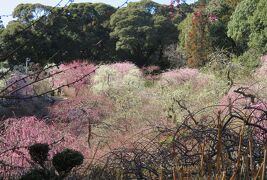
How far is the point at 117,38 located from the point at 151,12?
392 cm

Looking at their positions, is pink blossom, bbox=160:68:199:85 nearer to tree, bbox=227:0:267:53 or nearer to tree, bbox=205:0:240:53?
tree, bbox=227:0:267:53

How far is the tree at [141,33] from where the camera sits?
1276 inches

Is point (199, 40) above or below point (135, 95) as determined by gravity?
above

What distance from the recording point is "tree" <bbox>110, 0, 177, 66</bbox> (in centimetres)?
3241

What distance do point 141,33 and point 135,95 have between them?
55.6 feet

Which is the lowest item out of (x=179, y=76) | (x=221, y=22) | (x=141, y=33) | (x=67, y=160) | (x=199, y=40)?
(x=179, y=76)

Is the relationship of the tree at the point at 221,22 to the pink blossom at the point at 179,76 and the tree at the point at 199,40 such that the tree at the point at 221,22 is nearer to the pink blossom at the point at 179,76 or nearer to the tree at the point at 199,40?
the tree at the point at 199,40

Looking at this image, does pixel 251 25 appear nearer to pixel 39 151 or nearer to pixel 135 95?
pixel 135 95

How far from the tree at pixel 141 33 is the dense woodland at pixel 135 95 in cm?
8

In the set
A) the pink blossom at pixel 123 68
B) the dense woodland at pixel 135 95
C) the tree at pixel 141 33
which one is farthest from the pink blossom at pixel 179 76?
the tree at pixel 141 33

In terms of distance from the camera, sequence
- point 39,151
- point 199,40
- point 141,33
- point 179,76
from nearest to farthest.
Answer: point 39,151
point 179,76
point 199,40
point 141,33

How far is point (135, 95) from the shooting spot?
16.5 metres

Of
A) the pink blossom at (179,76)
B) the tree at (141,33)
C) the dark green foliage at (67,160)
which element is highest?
the dark green foliage at (67,160)

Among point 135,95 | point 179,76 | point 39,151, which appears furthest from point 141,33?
point 39,151
